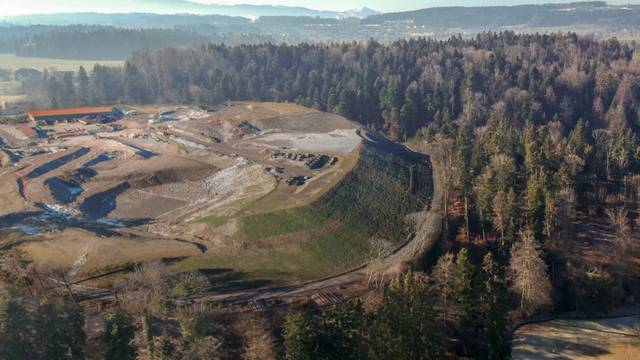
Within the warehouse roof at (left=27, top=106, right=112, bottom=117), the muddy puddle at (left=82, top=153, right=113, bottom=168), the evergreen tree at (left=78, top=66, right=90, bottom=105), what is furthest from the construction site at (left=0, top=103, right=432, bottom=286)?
the evergreen tree at (left=78, top=66, right=90, bottom=105)

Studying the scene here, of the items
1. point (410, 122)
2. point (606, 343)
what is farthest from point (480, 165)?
point (410, 122)

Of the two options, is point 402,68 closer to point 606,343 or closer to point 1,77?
point 606,343

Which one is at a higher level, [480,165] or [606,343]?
[480,165]

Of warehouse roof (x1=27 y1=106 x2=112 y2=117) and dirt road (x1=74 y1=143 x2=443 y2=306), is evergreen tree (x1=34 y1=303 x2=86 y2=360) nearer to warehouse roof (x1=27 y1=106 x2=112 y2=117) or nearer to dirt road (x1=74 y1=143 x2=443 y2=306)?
dirt road (x1=74 y1=143 x2=443 y2=306)

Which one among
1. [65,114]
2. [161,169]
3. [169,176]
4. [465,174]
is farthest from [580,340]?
[65,114]

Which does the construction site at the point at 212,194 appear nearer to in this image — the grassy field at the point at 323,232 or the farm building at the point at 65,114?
the grassy field at the point at 323,232
